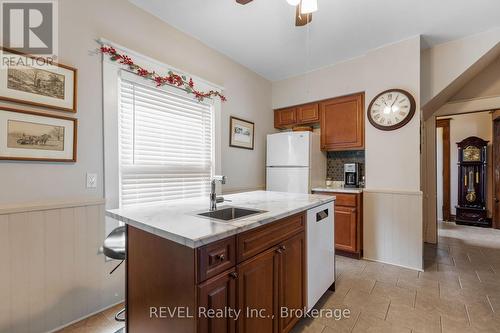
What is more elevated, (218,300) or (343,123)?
(343,123)

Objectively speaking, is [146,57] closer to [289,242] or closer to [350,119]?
[289,242]

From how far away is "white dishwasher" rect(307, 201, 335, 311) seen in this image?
1.81m

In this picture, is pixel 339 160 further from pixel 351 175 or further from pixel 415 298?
pixel 415 298

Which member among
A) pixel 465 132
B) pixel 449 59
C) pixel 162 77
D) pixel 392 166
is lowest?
pixel 392 166

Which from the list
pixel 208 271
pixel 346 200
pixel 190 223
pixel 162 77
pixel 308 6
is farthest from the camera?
pixel 346 200

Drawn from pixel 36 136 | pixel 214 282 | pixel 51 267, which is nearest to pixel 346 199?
pixel 214 282

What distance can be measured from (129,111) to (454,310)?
128 inches

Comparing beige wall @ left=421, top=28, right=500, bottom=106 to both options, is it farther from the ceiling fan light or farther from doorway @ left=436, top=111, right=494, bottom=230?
doorway @ left=436, top=111, right=494, bottom=230

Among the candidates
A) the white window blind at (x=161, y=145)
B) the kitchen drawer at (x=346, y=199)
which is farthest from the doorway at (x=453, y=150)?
the white window blind at (x=161, y=145)

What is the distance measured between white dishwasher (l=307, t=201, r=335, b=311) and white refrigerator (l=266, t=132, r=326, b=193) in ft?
3.87

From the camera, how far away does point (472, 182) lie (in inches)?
193

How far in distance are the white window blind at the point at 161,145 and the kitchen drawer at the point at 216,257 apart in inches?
55.2

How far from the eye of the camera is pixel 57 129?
5.59 feet

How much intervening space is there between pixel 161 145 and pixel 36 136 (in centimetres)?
97
